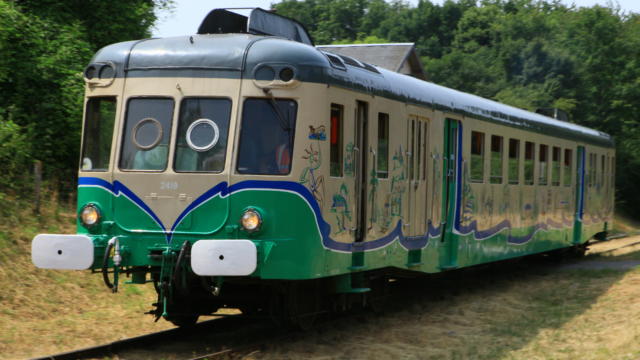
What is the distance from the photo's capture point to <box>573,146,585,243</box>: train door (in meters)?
20.2

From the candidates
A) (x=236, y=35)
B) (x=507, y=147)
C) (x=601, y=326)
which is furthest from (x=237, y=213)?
(x=507, y=147)

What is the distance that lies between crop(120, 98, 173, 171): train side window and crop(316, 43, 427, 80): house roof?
113ft

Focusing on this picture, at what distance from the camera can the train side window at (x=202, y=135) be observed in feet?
28.3

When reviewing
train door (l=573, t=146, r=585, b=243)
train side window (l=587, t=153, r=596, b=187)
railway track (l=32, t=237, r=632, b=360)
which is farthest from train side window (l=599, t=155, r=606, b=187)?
railway track (l=32, t=237, r=632, b=360)

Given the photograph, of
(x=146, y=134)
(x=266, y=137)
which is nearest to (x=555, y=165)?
(x=266, y=137)

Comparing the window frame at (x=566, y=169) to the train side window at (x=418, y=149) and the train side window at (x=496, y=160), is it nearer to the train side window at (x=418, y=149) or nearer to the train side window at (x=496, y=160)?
the train side window at (x=496, y=160)

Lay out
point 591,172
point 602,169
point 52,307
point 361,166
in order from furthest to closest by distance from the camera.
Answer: point 602,169 → point 591,172 → point 52,307 → point 361,166

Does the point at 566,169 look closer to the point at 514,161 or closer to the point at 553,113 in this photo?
the point at 553,113

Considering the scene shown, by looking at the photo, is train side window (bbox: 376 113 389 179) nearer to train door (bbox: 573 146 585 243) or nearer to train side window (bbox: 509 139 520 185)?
train side window (bbox: 509 139 520 185)

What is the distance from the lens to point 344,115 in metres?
9.28

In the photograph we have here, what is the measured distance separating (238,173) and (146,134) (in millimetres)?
1061

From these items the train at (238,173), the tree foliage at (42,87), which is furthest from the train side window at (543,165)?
the tree foliage at (42,87)

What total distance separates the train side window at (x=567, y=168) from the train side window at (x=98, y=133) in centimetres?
1196

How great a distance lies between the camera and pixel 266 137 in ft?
28.3
